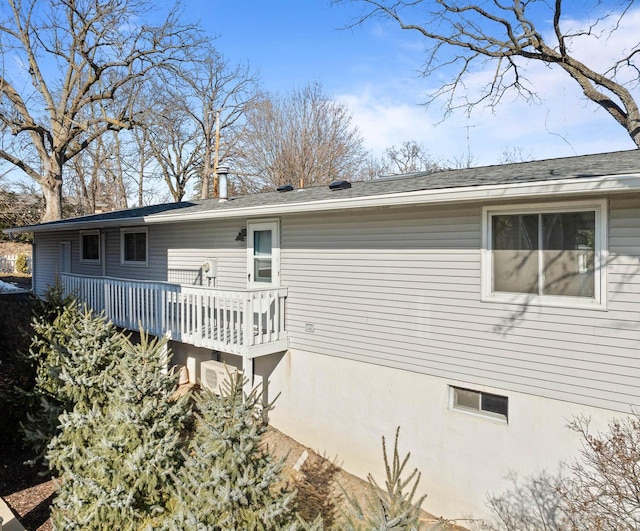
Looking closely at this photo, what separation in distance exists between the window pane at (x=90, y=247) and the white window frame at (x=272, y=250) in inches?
262

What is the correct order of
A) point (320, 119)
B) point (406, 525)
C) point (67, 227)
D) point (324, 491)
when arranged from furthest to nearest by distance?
point (320, 119), point (67, 227), point (324, 491), point (406, 525)

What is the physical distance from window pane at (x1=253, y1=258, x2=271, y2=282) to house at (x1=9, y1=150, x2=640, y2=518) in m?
0.02

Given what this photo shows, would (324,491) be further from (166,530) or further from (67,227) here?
(67,227)

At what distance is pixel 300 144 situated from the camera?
2520 cm

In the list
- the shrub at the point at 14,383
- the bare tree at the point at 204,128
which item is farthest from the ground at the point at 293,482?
the bare tree at the point at 204,128

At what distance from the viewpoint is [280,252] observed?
8023 mm

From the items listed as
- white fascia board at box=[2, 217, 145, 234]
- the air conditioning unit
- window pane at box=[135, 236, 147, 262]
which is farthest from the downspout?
the air conditioning unit

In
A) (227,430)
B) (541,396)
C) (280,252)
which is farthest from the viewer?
(280,252)

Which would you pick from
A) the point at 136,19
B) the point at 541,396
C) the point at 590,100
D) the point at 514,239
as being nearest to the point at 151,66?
the point at 136,19

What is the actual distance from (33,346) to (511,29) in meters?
17.3

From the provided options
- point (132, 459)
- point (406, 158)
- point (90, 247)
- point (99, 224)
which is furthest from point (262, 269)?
point (406, 158)

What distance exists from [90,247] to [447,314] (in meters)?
11.3

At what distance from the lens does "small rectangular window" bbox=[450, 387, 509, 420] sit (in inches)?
221

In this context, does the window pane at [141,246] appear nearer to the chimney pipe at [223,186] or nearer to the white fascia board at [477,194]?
the chimney pipe at [223,186]
